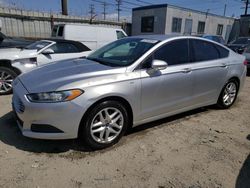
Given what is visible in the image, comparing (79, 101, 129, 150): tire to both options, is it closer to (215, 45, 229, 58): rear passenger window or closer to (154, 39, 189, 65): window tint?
(154, 39, 189, 65): window tint

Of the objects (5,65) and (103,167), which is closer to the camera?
(103,167)

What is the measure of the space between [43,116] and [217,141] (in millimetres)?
2544

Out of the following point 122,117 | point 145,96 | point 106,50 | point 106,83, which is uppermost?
point 106,50

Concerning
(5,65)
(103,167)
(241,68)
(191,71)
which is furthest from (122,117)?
(5,65)

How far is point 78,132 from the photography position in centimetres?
→ 287

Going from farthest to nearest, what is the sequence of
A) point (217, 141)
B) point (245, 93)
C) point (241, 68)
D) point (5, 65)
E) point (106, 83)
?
point (245, 93), point (5, 65), point (241, 68), point (217, 141), point (106, 83)

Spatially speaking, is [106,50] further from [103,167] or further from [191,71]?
[103,167]

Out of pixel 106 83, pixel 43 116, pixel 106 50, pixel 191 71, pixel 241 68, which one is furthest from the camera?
pixel 241 68

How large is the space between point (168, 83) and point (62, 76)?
1576mm

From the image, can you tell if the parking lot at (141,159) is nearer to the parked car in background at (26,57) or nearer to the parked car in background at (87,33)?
the parked car in background at (26,57)

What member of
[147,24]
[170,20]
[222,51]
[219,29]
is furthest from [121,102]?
[219,29]

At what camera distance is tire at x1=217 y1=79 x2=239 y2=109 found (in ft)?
15.0

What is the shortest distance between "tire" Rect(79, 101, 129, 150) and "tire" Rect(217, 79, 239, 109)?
2426 mm

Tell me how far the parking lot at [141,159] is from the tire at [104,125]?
14 cm
